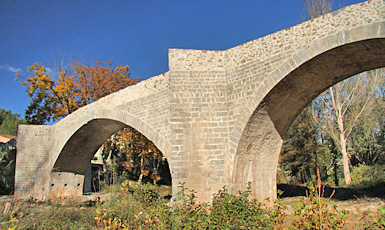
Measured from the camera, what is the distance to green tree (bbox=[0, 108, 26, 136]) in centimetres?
2862

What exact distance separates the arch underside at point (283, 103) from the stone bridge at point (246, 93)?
22mm

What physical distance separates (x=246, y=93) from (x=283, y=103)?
92 centimetres

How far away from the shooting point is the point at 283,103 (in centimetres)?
693

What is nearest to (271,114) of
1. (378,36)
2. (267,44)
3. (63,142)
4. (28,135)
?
(267,44)

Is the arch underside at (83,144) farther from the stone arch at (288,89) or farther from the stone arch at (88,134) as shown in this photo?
the stone arch at (288,89)

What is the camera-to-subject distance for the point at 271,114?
22.8 feet

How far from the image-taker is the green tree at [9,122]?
93.9 ft

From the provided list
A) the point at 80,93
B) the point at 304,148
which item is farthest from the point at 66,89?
the point at 304,148

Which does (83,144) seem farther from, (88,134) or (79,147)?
(88,134)

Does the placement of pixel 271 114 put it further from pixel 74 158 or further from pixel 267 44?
pixel 74 158

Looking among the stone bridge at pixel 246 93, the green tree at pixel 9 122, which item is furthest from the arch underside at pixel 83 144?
the green tree at pixel 9 122

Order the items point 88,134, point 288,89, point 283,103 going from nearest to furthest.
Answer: point 288,89
point 283,103
point 88,134

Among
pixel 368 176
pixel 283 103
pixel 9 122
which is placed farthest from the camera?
pixel 9 122

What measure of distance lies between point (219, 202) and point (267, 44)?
3.61 metres
